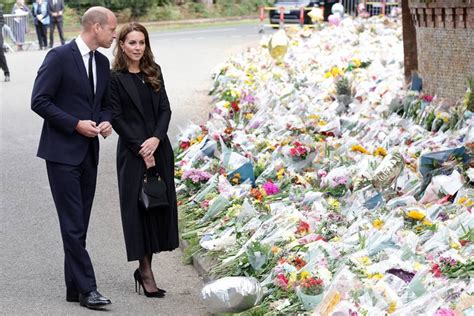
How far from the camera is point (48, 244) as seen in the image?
8.64 meters

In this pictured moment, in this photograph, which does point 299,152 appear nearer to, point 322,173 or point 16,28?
point 322,173

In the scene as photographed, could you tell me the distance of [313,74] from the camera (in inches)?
656

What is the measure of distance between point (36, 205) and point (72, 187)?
3508 mm

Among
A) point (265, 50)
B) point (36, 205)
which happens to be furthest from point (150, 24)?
point (36, 205)

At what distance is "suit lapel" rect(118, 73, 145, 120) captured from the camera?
7.11 metres

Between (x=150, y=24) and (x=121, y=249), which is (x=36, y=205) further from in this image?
(x=150, y=24)

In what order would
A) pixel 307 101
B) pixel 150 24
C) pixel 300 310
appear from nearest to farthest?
pixel 300 310 → pixel 307 101 → pixel 150 24

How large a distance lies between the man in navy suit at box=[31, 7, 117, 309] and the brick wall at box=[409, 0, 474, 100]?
5.18 m

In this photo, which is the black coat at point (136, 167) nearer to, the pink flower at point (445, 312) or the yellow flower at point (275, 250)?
the yellow flower at point (275, 250)

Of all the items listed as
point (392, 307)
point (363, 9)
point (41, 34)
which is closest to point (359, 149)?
point (392, 307)

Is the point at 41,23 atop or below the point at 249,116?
below

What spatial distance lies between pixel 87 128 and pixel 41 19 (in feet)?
80.5

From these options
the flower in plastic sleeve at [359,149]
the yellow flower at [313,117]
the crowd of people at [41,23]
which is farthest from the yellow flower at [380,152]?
the crowd of people at [41,23]

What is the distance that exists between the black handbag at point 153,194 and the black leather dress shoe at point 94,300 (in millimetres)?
648
